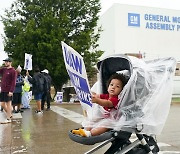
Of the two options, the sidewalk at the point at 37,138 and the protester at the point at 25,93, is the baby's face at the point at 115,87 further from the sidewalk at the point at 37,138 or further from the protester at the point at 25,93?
the protester at the point at 25,93

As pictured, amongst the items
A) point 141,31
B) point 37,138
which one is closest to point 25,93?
point 37,138

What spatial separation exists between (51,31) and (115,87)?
1533cm

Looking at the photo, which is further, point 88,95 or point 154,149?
point 154,149

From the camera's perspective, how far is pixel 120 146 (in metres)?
3.38

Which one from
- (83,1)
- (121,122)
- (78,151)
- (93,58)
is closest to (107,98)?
→ (121,122)

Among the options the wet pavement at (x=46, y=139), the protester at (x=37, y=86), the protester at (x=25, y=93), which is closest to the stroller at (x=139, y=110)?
the wet pavement at (x=46, y=139)

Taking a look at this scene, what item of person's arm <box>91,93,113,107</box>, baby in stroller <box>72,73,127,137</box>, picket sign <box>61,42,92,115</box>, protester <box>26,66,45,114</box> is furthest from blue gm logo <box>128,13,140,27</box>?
picket sign <box>61,42,92,115</box>

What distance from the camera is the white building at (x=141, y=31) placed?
38500 mm

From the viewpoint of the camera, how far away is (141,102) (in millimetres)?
3312

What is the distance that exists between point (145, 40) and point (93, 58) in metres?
22.9

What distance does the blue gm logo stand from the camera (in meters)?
39.8

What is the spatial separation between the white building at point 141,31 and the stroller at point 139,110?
33.6 m

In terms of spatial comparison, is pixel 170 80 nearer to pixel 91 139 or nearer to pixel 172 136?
pixel 91 139

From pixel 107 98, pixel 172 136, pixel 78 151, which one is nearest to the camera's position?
pixel 107 98
